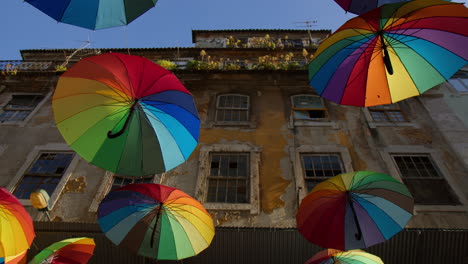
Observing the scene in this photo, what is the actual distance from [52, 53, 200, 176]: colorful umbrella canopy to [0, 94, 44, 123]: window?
27.8ft

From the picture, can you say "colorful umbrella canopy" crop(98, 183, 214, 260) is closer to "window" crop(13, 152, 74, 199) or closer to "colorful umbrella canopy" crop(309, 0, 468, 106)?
"colorful umbrella canopy" crop(309, 0, 468, 106)

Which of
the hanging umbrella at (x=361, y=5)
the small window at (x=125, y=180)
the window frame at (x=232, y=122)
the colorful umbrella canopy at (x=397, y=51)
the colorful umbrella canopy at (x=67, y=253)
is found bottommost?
the colorful umbrella canopy at (x=67, y=253)

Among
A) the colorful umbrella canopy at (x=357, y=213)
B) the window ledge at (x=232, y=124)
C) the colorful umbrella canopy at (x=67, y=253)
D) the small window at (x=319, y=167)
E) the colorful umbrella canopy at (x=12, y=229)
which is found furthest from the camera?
the window ledge at (x=232, y=124)

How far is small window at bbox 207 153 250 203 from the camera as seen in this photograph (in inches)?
322

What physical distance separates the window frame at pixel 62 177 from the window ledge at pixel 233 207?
412 centimetres

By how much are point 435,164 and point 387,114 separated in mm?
2447

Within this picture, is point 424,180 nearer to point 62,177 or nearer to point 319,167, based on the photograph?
point 319,167

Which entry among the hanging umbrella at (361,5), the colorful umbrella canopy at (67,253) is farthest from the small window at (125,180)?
the hanging umbrella at (361,5)

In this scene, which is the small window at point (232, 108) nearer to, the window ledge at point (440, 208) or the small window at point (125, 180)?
the small window at point (125, 180)

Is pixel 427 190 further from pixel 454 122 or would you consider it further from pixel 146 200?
pixel 146 200

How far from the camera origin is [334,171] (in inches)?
343

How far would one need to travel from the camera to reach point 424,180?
834 cm

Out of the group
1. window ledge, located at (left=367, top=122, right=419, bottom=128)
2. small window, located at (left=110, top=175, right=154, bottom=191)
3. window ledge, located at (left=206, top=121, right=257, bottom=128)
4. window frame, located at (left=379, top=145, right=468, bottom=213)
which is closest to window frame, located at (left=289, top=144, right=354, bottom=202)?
window frame, located at (left=379, top=145, right=468, bottom=213)

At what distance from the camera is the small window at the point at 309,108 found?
10477mm
